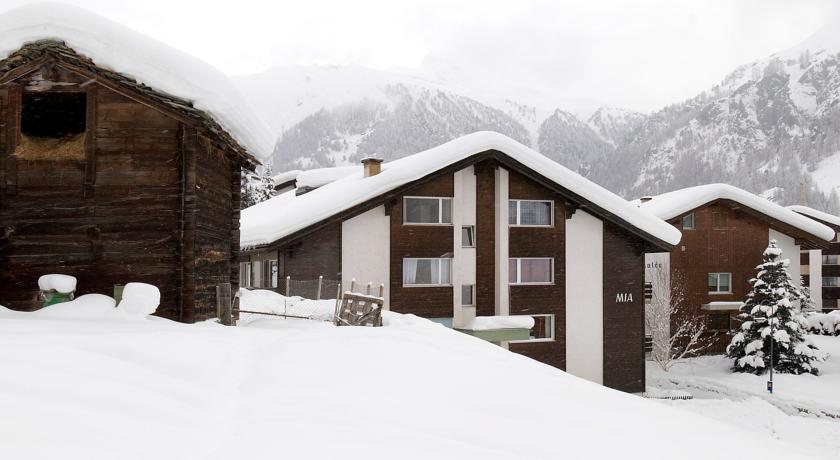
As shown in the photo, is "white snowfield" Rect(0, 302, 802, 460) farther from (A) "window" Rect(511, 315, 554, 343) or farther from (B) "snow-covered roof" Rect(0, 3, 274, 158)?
(A) "window" Rect(511, 315, 554, 343)

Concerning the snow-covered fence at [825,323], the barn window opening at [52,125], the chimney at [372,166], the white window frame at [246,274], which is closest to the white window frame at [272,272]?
the white window frame at [246,274]

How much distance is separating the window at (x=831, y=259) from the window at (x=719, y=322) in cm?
2584

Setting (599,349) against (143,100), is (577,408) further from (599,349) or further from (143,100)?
(599,349)

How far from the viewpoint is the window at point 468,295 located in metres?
25.7

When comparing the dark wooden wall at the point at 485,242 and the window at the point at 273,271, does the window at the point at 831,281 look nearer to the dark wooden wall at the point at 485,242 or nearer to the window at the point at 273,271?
the dark wooden wall at the point at 485,242

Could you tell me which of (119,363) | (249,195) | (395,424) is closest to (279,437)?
(395,424)

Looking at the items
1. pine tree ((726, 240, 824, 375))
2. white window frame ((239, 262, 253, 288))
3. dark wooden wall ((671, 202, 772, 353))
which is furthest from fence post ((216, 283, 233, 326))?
dark wooden wall ((671, 202, 772, 353))

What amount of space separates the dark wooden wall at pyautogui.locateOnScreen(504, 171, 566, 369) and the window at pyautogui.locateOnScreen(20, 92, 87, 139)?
53.0 feet

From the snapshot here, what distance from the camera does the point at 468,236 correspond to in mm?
25969

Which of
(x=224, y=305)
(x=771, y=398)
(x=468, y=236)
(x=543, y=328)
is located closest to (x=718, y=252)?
(x=771, y=398)

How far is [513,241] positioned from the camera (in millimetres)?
26062

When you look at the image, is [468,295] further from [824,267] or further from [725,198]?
[824,267]

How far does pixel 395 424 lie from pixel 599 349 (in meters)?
21.5

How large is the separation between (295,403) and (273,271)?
20569 millimetres
